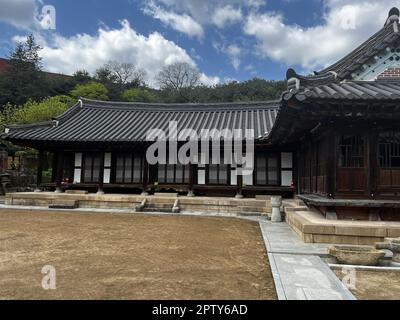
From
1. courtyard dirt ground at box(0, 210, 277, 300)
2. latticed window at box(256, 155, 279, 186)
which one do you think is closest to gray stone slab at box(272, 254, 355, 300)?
courtyard dirt ground at box(0, 210, 277, 300)

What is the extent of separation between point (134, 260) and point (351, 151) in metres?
6.77

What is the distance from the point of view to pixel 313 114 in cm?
862

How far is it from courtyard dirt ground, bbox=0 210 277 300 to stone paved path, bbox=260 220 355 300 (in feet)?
0.76

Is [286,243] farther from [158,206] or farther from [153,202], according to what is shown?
[153,202]

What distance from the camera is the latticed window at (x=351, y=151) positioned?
9.26 meters

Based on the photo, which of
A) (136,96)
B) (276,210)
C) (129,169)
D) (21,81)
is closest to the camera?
(276,210)

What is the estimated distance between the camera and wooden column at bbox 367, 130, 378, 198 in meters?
8.96

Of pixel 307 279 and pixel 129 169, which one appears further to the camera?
pixel 129 169

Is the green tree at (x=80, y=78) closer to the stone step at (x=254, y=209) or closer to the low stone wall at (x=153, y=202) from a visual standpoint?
the low stone wall at (x=153, y=202)

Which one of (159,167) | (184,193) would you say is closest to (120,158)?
(159,167)

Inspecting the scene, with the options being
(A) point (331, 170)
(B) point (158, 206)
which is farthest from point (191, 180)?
(A) point (331, 170)

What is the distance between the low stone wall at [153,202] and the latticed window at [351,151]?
16.9 ft

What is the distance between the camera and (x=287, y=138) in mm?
14539
